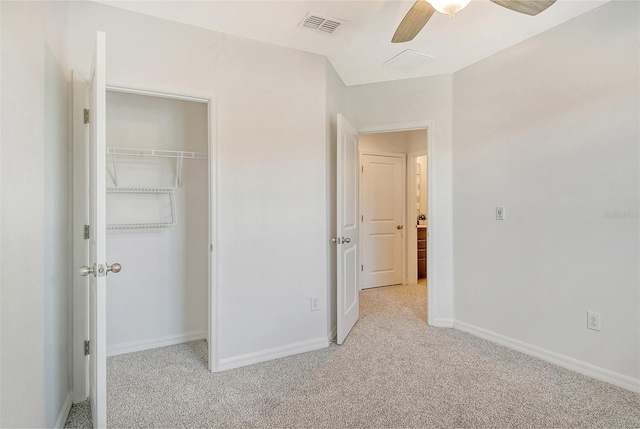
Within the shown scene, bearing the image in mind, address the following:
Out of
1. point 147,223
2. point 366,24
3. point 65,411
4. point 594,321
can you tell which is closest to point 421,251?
point 594,321

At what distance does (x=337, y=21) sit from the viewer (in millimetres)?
2203

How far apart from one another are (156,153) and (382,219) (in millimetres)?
3131

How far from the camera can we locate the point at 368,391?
2.01 m

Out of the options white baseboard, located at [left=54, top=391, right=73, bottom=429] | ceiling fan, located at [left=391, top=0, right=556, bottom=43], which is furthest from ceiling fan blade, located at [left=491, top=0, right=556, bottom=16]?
white baseboard, located at [left=54, top=391, right=73, bottom=429]

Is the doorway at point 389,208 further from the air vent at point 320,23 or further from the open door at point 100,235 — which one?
the open door at point 100,235

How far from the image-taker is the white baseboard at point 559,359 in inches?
80.5

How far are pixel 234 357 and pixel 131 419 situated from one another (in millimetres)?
709

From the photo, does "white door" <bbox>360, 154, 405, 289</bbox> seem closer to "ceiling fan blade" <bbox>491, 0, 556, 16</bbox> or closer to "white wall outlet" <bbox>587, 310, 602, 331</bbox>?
"white wall outlet" <bbox>587, 310, 602, 331</bbox>

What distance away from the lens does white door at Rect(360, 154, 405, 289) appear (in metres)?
4.56

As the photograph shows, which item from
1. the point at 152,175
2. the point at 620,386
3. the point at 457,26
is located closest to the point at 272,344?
the point at 152,175

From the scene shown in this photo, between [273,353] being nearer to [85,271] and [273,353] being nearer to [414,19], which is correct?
[85,271]

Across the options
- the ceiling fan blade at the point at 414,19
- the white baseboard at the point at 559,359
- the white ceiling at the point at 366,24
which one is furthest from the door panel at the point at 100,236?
the white baseboard at the point at 559,359

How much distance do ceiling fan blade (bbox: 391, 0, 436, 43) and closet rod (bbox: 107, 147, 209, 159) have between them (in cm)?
180

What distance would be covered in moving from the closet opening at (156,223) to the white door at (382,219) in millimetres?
2405
